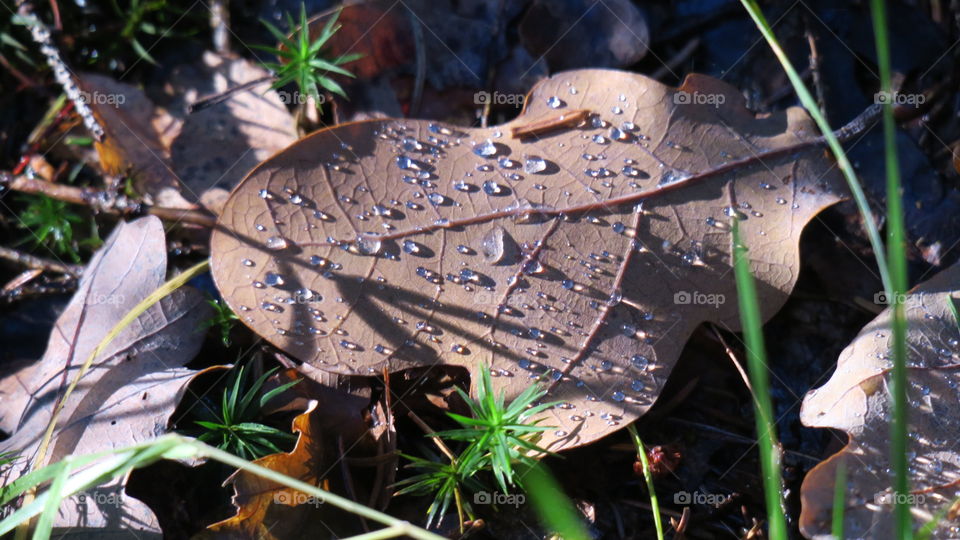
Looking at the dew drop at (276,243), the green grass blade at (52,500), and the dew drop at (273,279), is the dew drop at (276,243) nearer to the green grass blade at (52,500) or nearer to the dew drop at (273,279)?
the dew drop at (273,279)

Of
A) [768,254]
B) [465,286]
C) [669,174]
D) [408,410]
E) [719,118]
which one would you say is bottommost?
[408,410]

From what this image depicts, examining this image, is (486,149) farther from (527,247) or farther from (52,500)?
(52,500)

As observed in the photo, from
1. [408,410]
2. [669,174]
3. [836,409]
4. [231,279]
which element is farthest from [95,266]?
[836,409]

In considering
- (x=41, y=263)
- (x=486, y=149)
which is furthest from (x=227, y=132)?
(x=486, y=149)

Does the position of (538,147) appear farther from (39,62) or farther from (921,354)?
(39,62)

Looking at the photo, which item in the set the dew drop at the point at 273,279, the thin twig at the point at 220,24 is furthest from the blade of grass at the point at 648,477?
the thin twig at the point at 220,24

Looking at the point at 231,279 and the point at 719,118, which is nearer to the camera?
the point at 231,279
